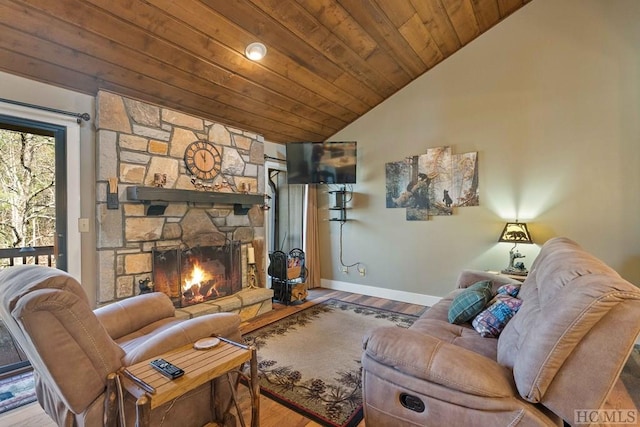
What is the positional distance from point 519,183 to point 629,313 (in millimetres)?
2791

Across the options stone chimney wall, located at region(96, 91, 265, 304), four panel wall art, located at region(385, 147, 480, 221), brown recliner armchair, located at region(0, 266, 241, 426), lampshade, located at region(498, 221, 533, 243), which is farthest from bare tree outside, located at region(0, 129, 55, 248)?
lampshade, located at region(498, 221, 533, 243)

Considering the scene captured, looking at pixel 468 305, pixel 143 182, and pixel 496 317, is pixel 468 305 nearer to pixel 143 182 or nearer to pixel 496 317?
pixel 496 317

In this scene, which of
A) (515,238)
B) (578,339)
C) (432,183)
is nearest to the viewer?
(578,339)

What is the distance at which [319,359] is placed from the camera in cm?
254

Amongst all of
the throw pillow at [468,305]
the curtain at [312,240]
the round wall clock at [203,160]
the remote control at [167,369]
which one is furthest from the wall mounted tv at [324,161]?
the remote control at [167,369]

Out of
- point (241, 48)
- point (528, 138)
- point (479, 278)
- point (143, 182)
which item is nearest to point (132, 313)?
point (143, 182)

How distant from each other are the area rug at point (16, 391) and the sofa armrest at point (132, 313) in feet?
2.69

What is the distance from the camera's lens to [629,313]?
101 cm

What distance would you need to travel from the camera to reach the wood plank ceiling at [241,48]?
2137 millimetres

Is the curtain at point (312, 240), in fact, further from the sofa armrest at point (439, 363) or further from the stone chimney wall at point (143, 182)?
the sofa armrest at point (439, 363)

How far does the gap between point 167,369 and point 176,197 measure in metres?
2.06

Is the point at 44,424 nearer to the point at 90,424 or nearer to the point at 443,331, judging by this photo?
the point at 90,424

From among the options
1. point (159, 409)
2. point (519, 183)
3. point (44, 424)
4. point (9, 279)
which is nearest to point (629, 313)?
point (159, 409)

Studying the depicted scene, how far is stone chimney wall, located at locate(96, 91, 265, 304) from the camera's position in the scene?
8.82ft
